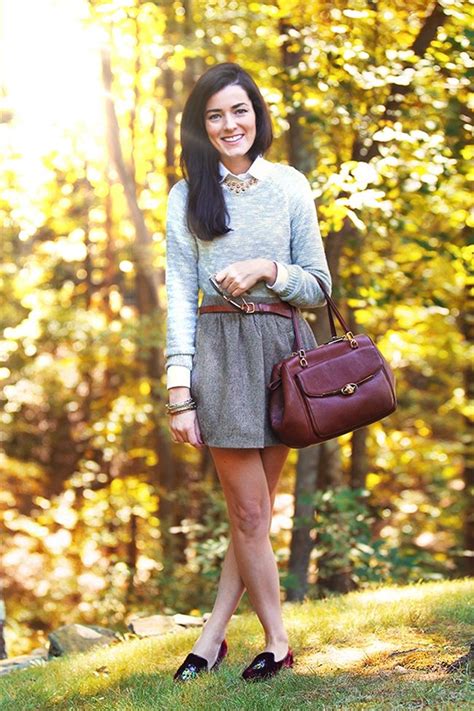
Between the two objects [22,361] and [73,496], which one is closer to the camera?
[22,361]

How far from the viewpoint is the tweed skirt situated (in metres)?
3.13

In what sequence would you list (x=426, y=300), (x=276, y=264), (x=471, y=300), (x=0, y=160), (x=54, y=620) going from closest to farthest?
1. (x=276, y=264)
2. (x=426, y=300)
3. (x=0, y=160)
4. (x=471, y=300)
5. (x=54, y=620)

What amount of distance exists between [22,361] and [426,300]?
Answer: 17.7ft

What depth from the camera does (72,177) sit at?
1009 centimetres

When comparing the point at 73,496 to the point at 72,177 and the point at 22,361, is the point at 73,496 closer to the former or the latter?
the point at 22,361

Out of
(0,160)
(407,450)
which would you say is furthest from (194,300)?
(407,450)

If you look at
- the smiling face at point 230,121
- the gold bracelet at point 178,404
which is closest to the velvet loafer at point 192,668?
the gold bracelet at point 178,404

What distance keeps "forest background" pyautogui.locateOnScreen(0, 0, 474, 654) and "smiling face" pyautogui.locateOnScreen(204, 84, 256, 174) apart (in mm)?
1329

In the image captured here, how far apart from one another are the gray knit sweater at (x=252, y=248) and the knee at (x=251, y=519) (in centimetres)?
49

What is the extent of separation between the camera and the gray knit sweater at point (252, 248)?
3217 mm

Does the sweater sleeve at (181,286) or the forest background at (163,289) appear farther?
the forest background at (163,289)

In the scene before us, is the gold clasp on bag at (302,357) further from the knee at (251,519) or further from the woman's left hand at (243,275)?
the knee at (251,519)

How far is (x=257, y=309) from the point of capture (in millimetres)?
3188

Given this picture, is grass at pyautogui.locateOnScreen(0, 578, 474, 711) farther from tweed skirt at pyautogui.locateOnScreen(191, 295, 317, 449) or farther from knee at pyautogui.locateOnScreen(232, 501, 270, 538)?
tweed skirt at pyautogui.locateOnScreen(191, 295, 317, 449)
